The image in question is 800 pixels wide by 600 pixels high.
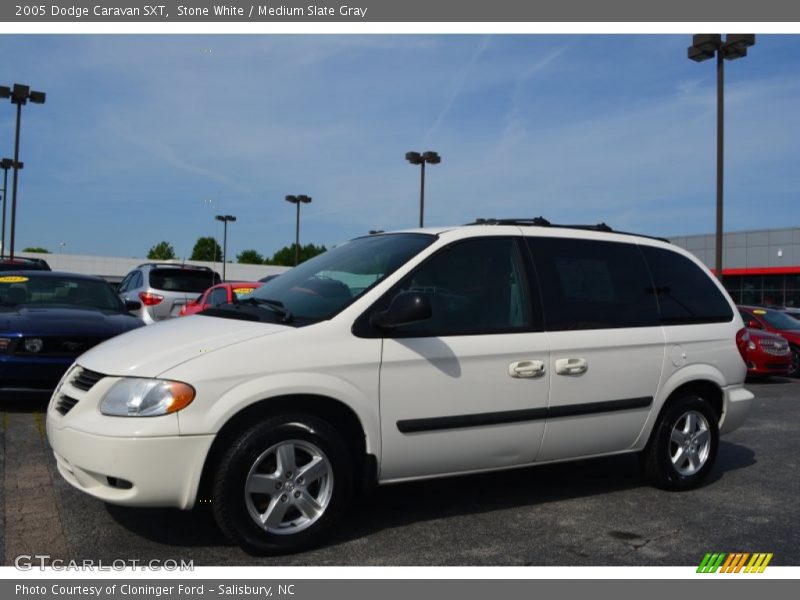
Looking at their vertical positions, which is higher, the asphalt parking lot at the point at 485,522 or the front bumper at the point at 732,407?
the front bumper at the point at 732,407

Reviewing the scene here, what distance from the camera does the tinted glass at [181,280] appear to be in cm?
1269

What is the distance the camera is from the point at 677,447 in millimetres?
5211

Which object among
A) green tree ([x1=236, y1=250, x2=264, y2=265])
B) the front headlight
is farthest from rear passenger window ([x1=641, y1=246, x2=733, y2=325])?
green tree ([x1=236, y1=250, x2=264, y2=265])

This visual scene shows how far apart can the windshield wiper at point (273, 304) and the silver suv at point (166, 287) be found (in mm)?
8117

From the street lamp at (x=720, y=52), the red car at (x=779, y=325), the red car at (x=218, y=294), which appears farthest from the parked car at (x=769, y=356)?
the red car at (x=218, y=294)

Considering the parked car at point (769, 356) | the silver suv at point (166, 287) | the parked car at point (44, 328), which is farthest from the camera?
the parked car at point (769, 356)

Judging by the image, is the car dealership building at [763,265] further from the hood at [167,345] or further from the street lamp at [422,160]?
the hood at [167,345]

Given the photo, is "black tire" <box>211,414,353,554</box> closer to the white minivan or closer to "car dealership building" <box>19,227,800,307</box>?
the white minivan

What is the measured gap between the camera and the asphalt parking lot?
148 inches

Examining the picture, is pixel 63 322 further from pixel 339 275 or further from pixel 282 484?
pixel 282 484

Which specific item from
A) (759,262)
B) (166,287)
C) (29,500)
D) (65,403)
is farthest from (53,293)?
(759,262)

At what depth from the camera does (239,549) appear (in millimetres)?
3789

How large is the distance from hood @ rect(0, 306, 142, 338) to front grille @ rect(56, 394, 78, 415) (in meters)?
3.17
